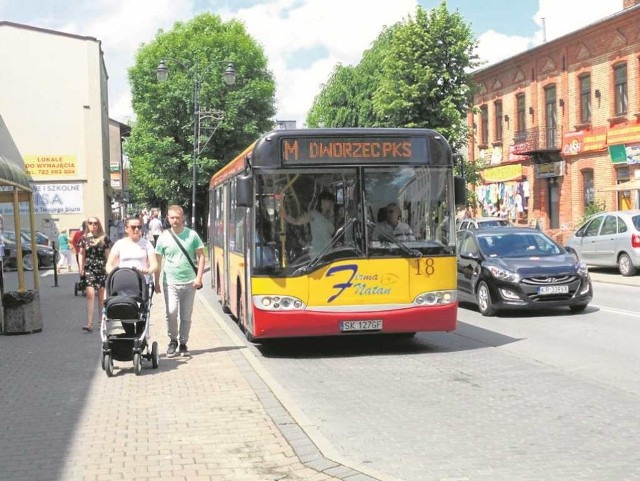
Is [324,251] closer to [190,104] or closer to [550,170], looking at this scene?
[550,170]

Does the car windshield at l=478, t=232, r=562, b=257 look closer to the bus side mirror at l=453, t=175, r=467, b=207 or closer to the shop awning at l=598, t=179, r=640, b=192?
the bus side mirror at l=453, t=175, r=467, b=207

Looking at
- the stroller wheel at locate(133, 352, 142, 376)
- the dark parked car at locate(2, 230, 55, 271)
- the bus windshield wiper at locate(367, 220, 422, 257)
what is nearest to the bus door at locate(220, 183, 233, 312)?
the bus windshield wiper at locate(367, 220, 422, 257)

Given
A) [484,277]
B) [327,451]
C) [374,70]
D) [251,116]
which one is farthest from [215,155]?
[327,451]

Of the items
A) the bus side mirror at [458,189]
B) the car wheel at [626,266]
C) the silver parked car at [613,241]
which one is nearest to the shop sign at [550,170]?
the silver parked car at [613,241]

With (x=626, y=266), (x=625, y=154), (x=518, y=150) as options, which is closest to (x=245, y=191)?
(x=626, y=266)

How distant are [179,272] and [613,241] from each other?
53.5ft

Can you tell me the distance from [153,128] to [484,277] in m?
38.3

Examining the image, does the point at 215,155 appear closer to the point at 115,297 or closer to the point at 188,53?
the point at 188,53

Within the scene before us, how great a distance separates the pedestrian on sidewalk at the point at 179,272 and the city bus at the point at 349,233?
67cm

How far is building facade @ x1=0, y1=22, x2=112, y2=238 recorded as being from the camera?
44.2 metres

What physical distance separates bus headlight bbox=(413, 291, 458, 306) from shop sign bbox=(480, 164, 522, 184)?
3225cm

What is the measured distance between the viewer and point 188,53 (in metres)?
51.4

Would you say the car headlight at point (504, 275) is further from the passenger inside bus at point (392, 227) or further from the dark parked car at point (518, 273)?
the passenger inside bus at point (392, 227)

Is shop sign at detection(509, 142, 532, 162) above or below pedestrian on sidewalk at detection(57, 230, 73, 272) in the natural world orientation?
above
